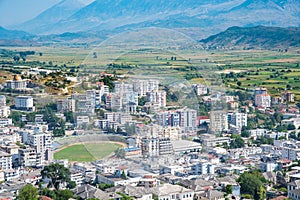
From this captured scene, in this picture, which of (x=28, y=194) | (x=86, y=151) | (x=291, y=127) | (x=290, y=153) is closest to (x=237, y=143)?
(x=290, y=153)

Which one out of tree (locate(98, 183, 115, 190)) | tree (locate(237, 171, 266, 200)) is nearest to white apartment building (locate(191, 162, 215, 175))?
tree (locate(237, 171, 266, 200))

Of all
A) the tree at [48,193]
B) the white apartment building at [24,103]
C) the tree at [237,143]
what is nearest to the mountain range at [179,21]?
the white apartment building at [24,103]

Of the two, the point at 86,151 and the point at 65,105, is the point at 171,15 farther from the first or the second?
the point at 86,151

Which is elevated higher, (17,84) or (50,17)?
(50,17)

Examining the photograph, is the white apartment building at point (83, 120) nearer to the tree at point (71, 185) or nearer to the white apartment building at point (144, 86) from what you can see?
the white apartment building at point (144, 86)

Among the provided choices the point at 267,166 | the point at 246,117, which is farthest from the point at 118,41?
the point at 267,166

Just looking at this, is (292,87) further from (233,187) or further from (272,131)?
(233,187)
